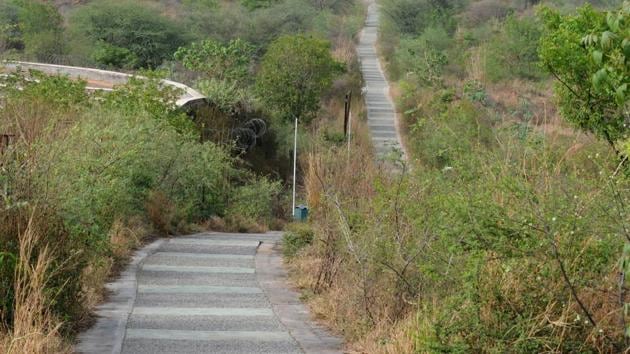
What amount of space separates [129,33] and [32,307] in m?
39.5

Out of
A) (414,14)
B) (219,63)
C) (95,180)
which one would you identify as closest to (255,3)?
(414,14)

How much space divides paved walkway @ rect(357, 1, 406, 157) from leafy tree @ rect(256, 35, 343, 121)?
282 centimetres

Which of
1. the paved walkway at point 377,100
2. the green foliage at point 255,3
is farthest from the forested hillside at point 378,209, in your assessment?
the green foliage at point 255,3

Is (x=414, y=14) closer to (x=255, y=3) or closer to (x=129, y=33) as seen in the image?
(x=255, y=3)

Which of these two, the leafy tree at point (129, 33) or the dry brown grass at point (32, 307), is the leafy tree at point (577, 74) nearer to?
the dry brown grass at point (32, 307)

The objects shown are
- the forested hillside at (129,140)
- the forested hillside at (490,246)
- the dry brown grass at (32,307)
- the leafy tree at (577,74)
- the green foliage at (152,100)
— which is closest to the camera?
the forested hillside at (490,246)

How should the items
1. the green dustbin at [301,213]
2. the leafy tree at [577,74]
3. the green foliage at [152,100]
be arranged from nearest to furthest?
the leafy tree at [577,74] < the green dustbin at [301,213] < the green foliage at [152,100]

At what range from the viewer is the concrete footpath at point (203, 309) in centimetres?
975

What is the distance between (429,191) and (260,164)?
2321 cm

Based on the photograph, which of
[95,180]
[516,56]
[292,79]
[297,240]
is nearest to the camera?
[95,180]

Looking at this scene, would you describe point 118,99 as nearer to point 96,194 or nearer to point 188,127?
point 188,127

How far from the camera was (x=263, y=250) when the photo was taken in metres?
18.0

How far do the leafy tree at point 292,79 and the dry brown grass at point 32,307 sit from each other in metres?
27.3

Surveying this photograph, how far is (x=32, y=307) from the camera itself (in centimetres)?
830
